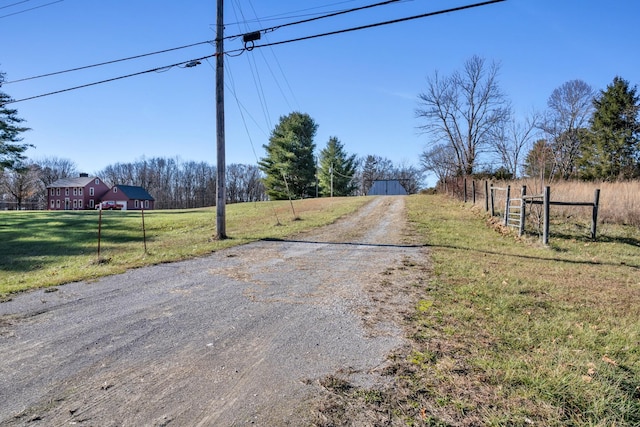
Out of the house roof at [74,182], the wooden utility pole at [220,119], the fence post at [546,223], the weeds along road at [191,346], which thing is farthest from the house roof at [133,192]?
the fence post at [546,223]

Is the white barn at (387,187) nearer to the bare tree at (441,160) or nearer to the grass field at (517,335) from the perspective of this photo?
the bare tree at (441,160)

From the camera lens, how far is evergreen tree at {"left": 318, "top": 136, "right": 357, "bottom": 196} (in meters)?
51.3

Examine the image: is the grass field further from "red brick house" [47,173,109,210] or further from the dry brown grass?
"red brick house" [47,173,109,210]

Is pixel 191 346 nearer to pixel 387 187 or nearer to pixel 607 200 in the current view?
pixel 607 200

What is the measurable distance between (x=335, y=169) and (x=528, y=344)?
4868 cm

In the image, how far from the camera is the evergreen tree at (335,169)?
168 feet

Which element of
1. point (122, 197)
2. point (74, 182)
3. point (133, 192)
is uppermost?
point (74, 182)

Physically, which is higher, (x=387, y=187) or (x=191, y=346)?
(x=387, y=187)

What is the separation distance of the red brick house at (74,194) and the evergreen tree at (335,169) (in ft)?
127

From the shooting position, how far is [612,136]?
3062cm

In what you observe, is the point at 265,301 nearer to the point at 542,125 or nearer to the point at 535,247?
the point at 535,247

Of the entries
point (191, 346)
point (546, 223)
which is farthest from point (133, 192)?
point (191, 346)

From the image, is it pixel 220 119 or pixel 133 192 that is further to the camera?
pixel 133 192

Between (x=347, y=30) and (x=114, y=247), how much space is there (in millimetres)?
9393
